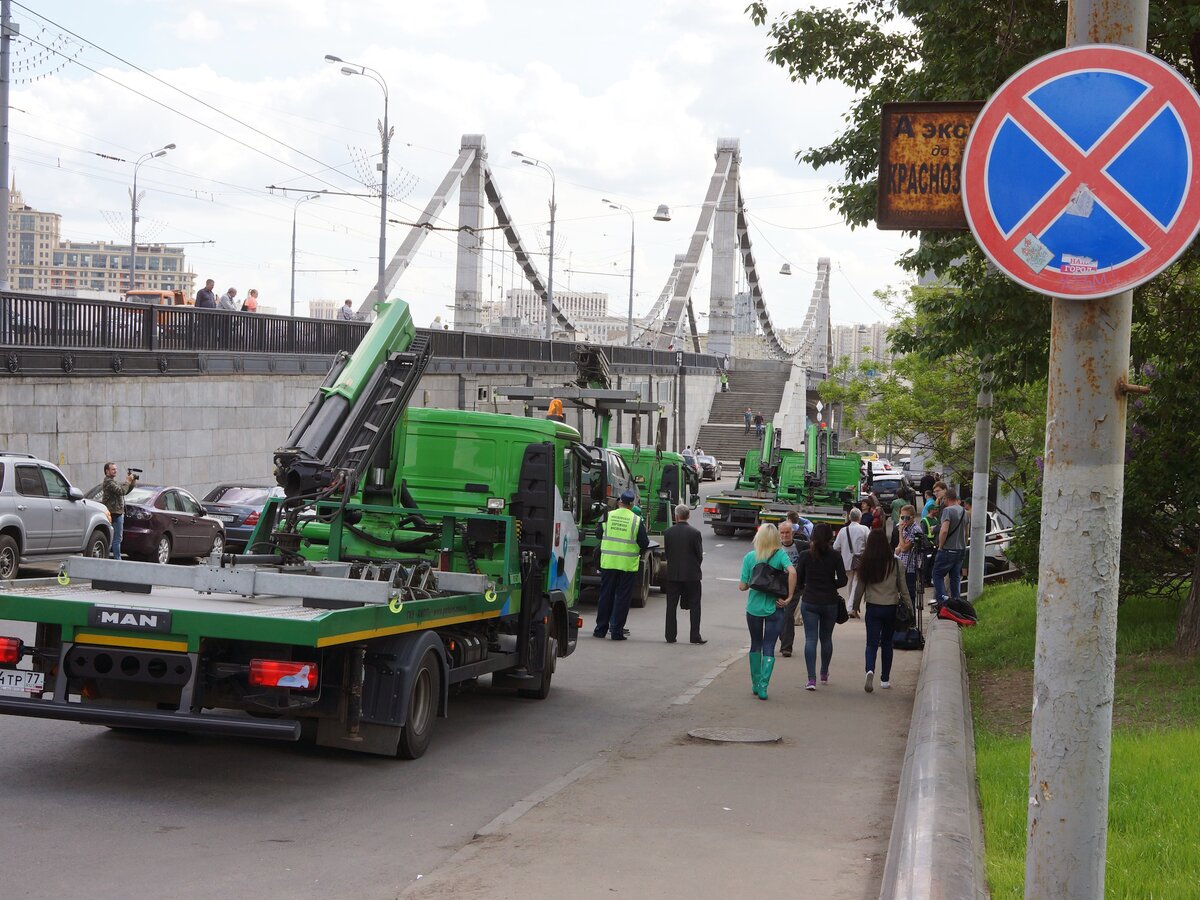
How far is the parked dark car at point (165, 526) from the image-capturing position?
23.8m

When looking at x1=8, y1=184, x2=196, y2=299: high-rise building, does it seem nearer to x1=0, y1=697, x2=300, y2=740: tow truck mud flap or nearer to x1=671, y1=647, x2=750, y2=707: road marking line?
x1=671, y1=647, x2=750, y2=707: road marking line

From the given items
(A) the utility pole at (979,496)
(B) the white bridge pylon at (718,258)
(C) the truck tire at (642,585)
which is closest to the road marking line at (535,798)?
(C) the truck tire at (642,585)

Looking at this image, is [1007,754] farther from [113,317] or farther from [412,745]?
[113,317]

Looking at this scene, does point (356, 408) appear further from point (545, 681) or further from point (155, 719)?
point (545, 681)

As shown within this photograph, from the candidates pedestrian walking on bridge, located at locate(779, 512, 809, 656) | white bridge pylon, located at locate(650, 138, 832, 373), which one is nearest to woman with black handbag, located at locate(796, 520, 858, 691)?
pedestrian walking on bridge, located at locate(779, 512, 809, 656)

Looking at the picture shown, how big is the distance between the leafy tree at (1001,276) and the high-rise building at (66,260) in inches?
5010

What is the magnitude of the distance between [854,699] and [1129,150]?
1055cm

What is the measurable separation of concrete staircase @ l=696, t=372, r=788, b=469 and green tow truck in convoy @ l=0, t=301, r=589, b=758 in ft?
222

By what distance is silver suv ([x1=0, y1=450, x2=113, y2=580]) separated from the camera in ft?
65.8

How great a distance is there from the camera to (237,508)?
26.4m

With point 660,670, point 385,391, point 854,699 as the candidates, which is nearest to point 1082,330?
point 385,391

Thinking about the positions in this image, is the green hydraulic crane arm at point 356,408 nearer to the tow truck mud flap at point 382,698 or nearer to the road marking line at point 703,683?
the tow truck mud flap at point 382,698

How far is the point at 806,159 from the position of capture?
47.6ft

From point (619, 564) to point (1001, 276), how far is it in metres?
6.95
